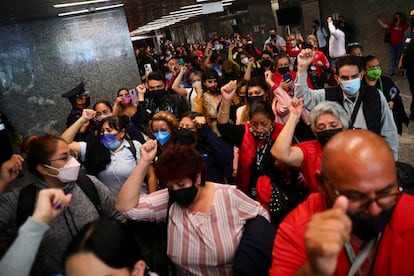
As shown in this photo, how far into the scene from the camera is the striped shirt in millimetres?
2102

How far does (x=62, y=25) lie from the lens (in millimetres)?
8164

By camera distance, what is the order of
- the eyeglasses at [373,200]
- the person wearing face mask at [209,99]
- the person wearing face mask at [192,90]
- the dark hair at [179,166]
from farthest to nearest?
the person wearing face mask at [192,90] → the person wearing face mask at [209,99] → the dark hair at [179,166] → the eyeglasses at [373,200]

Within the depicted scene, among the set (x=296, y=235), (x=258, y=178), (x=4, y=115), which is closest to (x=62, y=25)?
(x=4, y=115)

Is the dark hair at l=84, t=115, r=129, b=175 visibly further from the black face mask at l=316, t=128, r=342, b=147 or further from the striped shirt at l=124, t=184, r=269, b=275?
the black face mask at l=316, t=128, r=342, b=147

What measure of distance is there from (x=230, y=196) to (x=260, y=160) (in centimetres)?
91

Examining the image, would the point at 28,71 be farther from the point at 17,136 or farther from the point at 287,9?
the point at 287,9

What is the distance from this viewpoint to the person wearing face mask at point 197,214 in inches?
83.0

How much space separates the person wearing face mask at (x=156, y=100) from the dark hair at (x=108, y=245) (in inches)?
125

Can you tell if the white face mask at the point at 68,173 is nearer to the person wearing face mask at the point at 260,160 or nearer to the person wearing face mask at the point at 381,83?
the person wearing face mask at the point at 260,160

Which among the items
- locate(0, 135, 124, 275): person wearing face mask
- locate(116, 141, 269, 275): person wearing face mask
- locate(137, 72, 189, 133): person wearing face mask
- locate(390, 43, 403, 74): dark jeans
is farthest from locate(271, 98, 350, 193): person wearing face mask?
locate(390, 43, 403, 74): dark jeans

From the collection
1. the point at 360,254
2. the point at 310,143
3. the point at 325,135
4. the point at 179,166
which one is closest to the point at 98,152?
the point at 179,166

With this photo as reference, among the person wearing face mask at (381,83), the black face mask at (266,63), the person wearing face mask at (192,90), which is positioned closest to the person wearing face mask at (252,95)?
the person wearing face mask at (381,83)

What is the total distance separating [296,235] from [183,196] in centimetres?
87

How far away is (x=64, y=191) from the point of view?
98.7 inches
